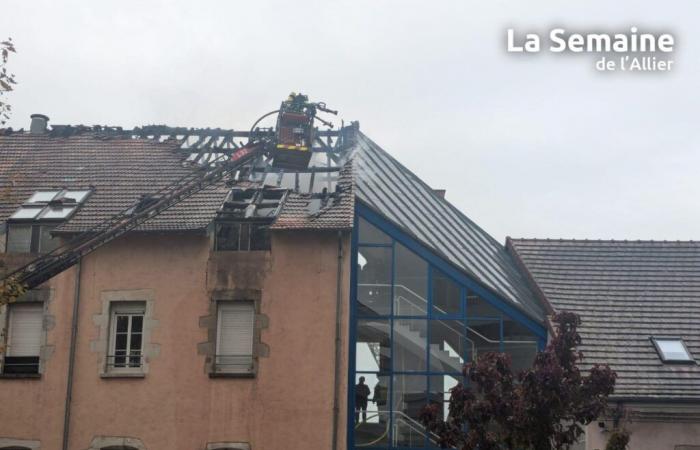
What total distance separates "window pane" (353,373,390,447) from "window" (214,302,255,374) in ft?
7.60

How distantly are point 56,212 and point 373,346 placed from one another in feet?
24.5

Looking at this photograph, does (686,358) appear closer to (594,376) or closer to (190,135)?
(594,376)

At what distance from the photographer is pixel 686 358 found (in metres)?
21.8

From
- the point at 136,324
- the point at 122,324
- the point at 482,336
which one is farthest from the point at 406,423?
the point at 122,324

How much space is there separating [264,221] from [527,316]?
6.00 meters

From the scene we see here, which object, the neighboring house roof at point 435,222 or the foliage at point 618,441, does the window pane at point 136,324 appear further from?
the foliage at point 618,441

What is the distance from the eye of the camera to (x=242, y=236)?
21094mm

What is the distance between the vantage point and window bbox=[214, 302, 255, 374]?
20.5 m

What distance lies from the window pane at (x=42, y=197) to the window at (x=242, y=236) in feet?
13.9

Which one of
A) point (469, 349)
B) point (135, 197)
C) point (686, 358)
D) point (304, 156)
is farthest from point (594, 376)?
point (135, 197)

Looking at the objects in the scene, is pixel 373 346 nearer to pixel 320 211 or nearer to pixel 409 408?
pixel 409 408

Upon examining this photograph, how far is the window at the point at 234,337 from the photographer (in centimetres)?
2047

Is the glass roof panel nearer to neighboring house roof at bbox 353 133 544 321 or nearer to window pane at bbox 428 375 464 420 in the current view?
neighboring house roof at bbox 353 133 544 321

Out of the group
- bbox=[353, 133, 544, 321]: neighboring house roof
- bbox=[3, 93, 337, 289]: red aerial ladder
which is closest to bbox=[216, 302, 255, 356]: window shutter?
bbox=[3, 93, 337, 289]: red aerial ladder
